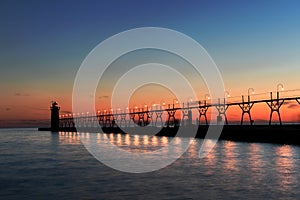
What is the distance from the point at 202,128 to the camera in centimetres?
9431

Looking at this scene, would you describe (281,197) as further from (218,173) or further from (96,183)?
(96,183)

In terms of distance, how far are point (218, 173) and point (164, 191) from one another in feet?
27.5

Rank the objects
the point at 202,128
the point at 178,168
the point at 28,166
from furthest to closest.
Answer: the point at 202,128 < the point at 28,166 < the point at 178,168

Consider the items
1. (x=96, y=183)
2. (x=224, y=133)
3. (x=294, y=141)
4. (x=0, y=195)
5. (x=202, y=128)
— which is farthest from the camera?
(x=202, y=128)

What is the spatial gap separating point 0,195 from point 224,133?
66727 millimetres

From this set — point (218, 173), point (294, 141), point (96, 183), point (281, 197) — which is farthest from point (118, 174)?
point (294, 141)

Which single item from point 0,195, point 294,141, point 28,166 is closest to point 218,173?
point 0,195

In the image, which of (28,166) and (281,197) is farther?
(28,166)

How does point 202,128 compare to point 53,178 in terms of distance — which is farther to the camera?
point 202,128

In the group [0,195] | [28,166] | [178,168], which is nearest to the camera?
[0,195]

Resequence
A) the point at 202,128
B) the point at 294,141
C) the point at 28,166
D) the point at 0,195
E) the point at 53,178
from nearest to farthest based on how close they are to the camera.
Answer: the point at 0,195, the point at 53,178, the point at 28,166, the point at 294,141, the point at 202,128

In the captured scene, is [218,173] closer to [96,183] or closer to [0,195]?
[96,183]

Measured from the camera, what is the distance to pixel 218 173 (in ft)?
90.6

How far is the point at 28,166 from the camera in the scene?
113ft
